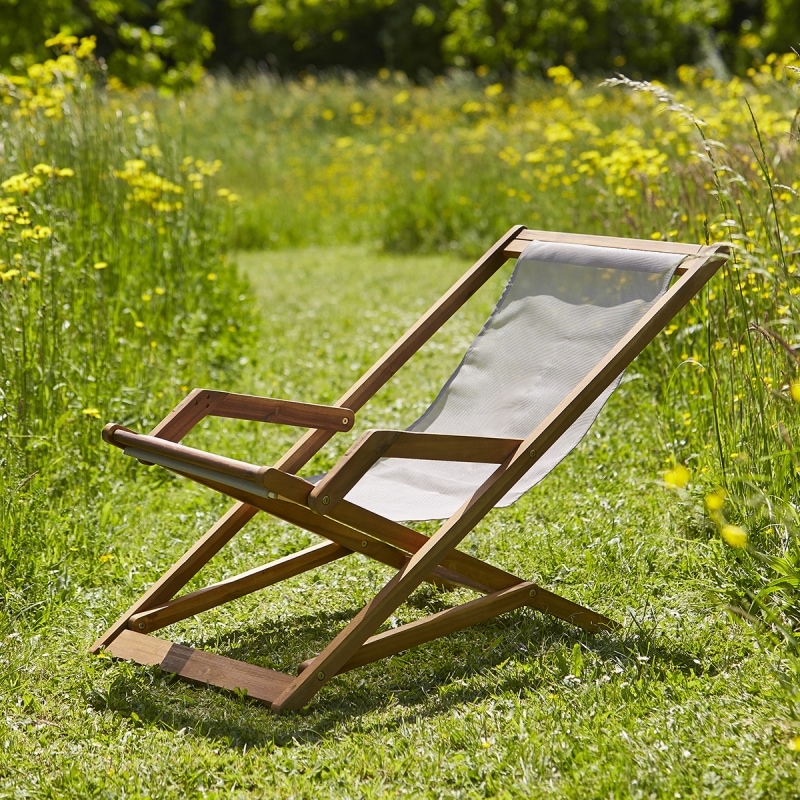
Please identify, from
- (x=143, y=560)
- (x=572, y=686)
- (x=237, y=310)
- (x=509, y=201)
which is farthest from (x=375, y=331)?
(x=572, y=686)

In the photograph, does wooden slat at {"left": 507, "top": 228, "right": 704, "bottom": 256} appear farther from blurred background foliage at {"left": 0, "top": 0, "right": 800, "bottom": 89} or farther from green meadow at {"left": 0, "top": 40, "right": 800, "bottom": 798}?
blurred background foliage at {"left": 0, "top": 0, "right": 800, "bottom": 89}

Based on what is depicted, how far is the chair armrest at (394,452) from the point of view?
7.50 ft

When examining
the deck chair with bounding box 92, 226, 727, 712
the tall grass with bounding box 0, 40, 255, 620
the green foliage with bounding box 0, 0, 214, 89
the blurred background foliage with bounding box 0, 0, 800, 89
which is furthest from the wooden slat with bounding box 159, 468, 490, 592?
the blurred background foliage with bounding box 0, 0, 800, 89

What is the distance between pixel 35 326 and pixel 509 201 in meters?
4.82

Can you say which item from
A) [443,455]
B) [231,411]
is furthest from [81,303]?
[443,455]

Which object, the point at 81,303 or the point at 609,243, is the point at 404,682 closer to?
the point at 609,243

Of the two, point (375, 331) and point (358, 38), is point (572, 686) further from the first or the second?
point (358, 38)

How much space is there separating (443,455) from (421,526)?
1.21 m

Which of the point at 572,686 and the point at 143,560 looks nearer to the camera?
the point at 572,686

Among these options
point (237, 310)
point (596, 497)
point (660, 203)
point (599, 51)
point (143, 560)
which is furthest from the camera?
point (599, 51)

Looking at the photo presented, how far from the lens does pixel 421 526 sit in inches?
141

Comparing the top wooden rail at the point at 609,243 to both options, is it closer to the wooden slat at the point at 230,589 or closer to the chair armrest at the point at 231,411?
the chair armrest at the point at 231,411

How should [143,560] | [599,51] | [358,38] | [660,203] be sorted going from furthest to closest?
[358,38], [599,51], [660,203], [143,560]

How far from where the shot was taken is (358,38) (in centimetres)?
2384
